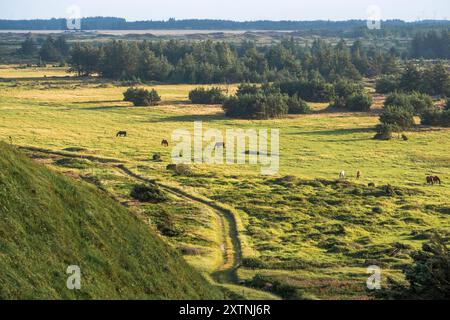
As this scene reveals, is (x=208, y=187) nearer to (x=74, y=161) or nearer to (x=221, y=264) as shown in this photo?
(x=74, y=161)

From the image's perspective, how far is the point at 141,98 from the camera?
335 ft

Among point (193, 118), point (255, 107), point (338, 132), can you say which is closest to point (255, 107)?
point (255, 107)

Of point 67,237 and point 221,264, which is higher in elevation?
point 67,237

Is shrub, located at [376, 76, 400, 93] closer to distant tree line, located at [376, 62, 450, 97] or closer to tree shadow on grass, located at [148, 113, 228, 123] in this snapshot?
distant tree line, located at [376, 62, 450, 97]

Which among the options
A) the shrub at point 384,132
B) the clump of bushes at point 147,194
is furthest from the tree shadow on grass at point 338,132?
the clump of bushes at point 147,194

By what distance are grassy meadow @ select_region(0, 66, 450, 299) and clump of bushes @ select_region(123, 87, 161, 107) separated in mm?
4479

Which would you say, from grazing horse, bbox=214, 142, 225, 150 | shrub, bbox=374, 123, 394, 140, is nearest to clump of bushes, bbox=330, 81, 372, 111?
shrub, bbox=374, 123, 394, 140

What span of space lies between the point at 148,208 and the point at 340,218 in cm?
1211

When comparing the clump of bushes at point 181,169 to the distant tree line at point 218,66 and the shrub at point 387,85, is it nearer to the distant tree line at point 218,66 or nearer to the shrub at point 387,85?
the shrub at point 387,85

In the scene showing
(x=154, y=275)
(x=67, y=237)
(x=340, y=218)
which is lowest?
(x=340, y=218)

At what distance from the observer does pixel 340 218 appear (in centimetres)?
4469

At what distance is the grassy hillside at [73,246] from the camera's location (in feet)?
68.7
